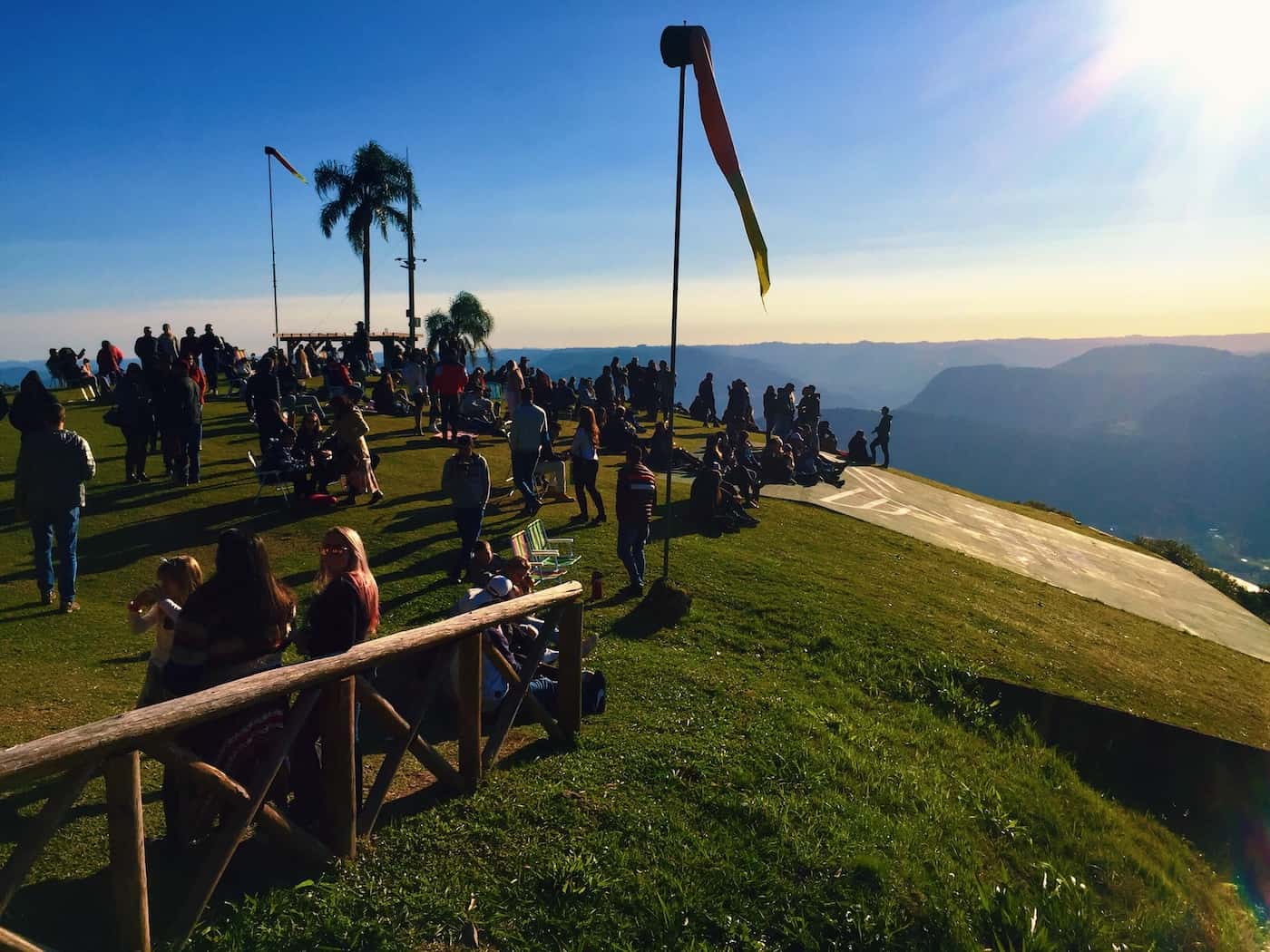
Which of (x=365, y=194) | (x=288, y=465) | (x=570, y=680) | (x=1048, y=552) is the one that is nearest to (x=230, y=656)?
(x=570, y=680)

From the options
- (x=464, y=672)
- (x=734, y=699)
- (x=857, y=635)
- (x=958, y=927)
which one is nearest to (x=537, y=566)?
(x=734, y=699)

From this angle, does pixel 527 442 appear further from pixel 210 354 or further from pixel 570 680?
pixel 210 354

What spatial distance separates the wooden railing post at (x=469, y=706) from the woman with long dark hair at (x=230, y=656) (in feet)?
3.98

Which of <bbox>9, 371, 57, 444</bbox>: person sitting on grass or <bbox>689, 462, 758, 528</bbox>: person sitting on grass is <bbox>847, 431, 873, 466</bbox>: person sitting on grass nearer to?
<bbox>689, 462, 758, 528</bbox>: person sitting on grass

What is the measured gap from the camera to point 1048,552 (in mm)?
20844

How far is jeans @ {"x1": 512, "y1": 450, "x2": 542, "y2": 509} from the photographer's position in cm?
1323

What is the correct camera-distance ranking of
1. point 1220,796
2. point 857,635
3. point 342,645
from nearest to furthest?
point 342,645, point 1220,796, point 857,635

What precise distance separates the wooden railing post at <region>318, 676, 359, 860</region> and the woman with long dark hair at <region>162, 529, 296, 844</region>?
280 millimetres

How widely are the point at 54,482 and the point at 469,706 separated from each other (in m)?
6.27

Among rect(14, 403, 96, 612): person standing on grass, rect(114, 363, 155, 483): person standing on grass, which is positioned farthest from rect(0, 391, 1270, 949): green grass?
rect(14, 403, 96, 612): person standing on grass

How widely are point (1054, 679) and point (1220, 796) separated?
2178 millimetres

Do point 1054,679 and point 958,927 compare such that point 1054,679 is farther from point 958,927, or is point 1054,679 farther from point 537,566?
point 537,566

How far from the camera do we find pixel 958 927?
16.4ft

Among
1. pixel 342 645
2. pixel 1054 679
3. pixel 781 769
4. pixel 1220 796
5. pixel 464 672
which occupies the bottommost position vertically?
pixel 1220 796
